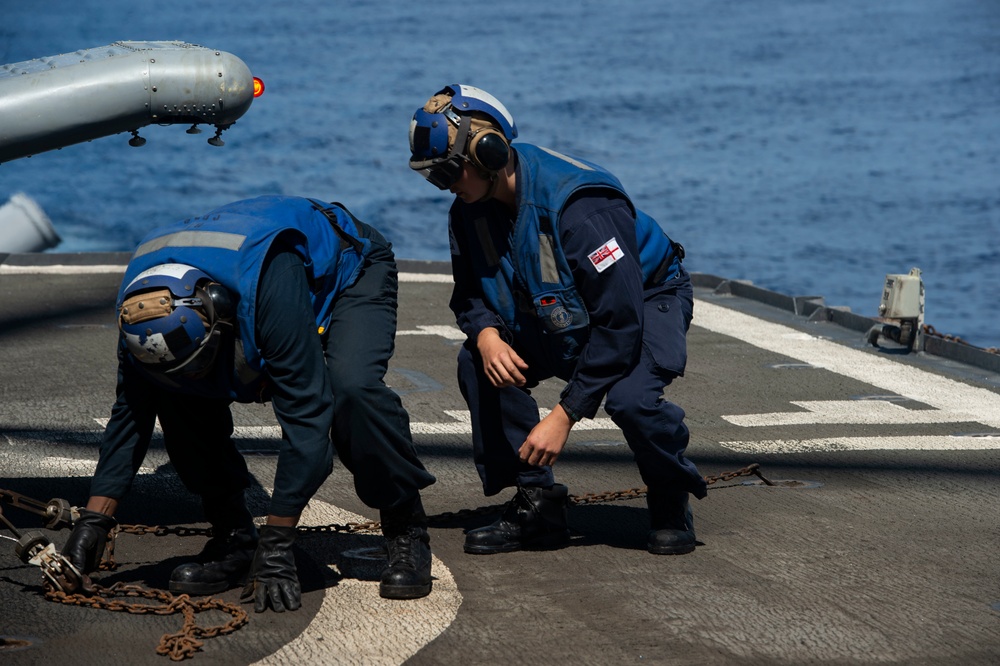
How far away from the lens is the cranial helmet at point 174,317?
3725 mm

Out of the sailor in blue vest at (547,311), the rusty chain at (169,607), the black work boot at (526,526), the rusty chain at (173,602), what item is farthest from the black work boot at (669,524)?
the rusty chain at (169,607)

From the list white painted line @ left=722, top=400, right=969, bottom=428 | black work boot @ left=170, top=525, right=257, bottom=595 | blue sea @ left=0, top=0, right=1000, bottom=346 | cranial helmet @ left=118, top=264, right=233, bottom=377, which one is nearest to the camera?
cranial helmet @ left=118, top=264, right=233, bottom=377

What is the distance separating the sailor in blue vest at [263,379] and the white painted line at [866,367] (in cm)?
411

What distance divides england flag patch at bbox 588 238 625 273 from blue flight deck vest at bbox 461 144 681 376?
123 mm

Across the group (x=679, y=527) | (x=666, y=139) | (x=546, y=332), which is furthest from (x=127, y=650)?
(x=666, y=139)

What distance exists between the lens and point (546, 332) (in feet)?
15.0

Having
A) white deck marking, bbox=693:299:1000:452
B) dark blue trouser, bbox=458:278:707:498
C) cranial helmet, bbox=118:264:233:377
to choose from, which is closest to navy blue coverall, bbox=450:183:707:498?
dark blue trouser, bbox=458:278:707:498

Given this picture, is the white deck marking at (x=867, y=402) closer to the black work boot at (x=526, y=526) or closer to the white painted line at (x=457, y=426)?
the white painted line at (x=457, y=426)

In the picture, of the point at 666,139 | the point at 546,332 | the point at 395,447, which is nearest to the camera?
the point at 395,447

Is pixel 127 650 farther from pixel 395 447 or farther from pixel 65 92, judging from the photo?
pixel 65 92

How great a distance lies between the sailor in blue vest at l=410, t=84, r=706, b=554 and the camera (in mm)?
4332

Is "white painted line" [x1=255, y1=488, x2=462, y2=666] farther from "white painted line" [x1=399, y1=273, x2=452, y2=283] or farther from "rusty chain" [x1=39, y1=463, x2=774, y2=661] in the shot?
"white painted line" [x1=399, y1=273, x2=452, y2=283]

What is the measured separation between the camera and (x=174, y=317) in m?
3.71

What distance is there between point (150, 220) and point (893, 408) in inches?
1634
